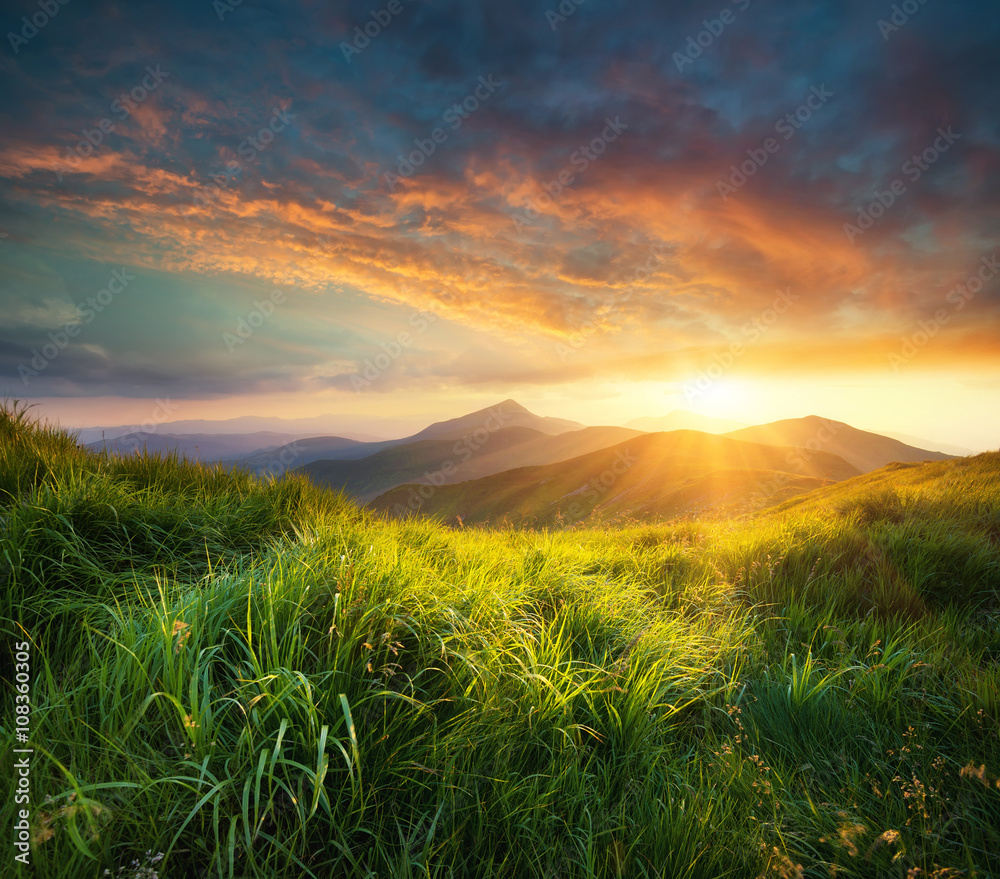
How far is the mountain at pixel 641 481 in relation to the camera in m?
54.2

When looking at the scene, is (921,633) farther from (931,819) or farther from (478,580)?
(478,580)

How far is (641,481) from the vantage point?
247ft

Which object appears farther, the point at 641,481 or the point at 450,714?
the point at 641,481

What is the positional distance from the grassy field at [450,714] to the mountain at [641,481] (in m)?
45.1

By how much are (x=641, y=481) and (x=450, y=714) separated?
3007 inches

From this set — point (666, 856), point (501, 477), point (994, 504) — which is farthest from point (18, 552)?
point (501, 477)

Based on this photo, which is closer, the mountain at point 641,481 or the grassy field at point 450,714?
the grassy field at point 450,714

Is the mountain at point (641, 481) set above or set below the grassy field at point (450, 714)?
below

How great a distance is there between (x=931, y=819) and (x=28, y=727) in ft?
16.0

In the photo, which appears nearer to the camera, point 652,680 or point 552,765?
point 552,765

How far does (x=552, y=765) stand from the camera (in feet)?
8.83

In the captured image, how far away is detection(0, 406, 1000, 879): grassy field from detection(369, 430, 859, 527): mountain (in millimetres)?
45136

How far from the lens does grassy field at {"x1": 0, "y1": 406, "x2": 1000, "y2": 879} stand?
2184 millimetres

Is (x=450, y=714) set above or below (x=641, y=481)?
above
